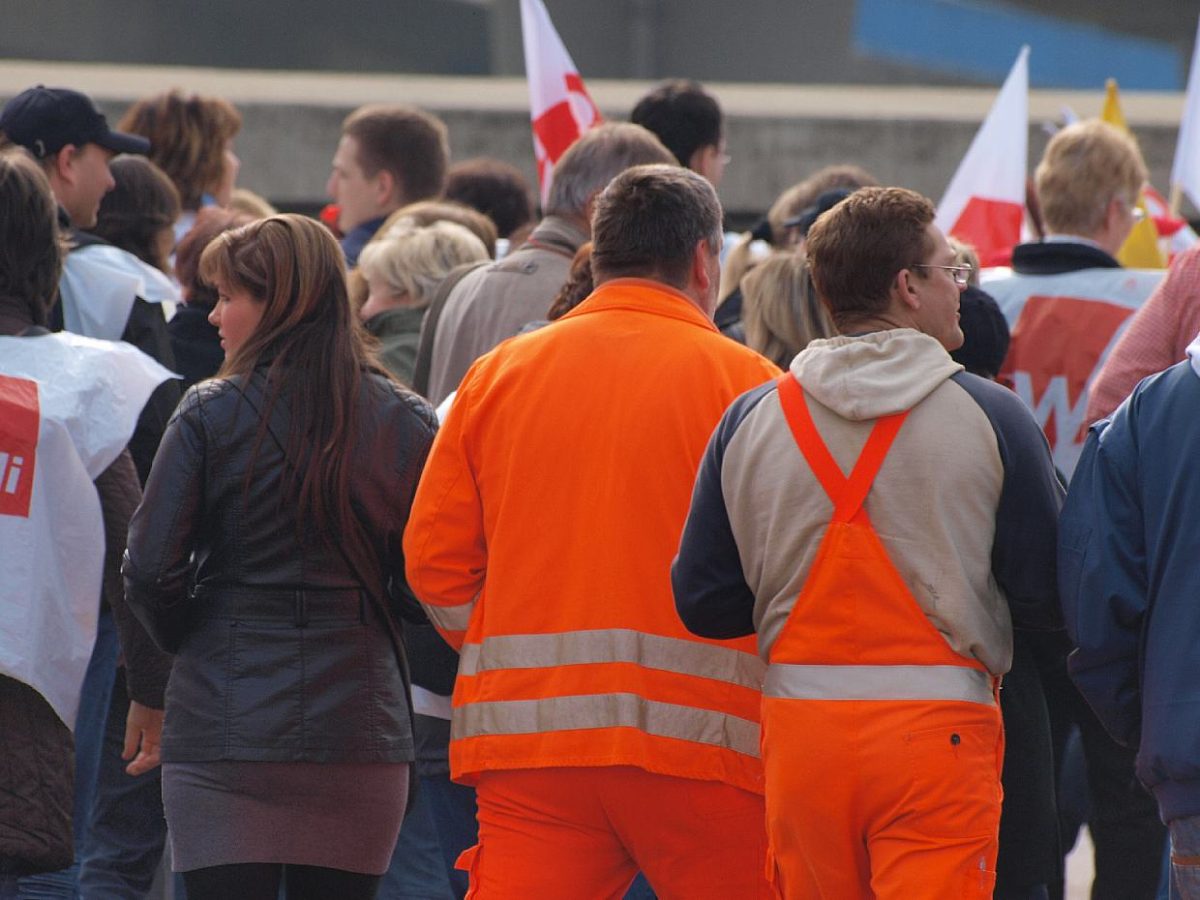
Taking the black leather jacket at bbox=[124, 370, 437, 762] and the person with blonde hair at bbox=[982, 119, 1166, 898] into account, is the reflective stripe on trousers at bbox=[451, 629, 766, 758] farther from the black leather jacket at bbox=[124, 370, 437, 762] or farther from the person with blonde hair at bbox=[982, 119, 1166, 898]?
the person with blonde hair at bbox=[982, 119, 1166, 898]

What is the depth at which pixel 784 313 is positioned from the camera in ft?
16.4

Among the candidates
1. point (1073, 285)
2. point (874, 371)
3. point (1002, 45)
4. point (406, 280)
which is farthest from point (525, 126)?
point (874, 371)

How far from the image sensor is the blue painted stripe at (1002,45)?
15.3m

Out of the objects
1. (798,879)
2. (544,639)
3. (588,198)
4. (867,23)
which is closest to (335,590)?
(544,639)

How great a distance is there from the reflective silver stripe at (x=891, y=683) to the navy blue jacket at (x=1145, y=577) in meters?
0.17

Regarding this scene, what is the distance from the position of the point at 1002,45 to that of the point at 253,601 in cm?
1268

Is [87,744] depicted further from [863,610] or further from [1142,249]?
[1142,249]

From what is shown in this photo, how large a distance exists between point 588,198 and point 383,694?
70.6 inches

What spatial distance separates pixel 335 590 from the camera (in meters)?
3.96

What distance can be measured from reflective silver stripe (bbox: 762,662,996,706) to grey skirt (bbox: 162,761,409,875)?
989 millimetres

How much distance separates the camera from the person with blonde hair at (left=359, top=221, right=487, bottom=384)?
579 centimetres

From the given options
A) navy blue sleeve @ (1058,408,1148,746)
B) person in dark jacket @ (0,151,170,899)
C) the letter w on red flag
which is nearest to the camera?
navy blue sleeve @ (1058,408,1148,746)

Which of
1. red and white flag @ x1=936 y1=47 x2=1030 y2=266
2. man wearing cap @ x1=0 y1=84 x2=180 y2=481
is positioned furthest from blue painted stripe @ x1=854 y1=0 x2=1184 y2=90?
man wearing cap @ x1=0 y1=84 x2=180 y2=481

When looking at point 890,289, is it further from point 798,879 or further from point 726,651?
point 798,879
